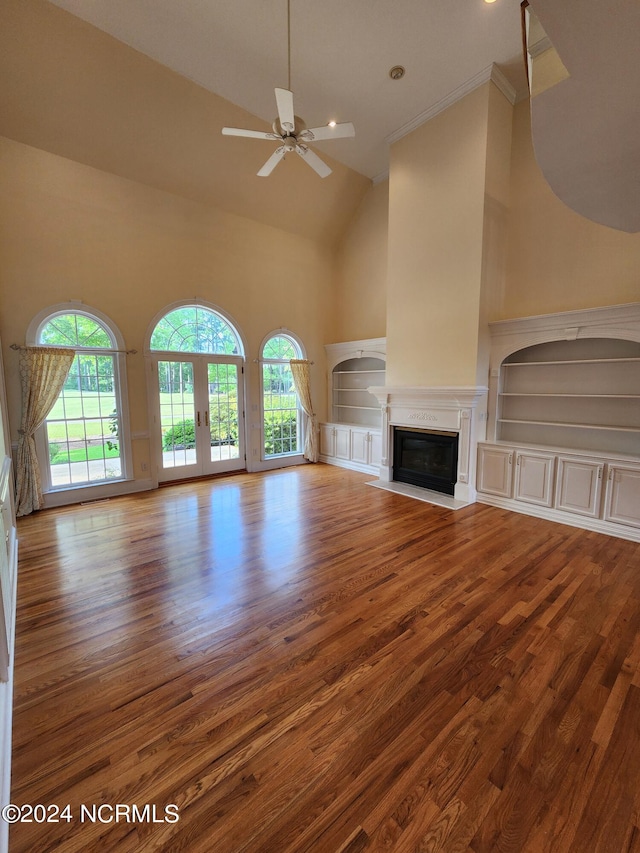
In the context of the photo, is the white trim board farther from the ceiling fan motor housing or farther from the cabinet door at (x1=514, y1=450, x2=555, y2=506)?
the ceiling fan motor housing

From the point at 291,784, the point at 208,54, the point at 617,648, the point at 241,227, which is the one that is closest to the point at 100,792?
the point at 291,784

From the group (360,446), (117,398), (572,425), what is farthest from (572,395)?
(117,398)

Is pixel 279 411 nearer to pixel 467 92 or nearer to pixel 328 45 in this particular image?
pixel 328 45

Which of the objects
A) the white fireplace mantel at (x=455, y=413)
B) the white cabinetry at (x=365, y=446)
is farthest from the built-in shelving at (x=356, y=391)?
the white fireplace mantel at (x=455, y=413)

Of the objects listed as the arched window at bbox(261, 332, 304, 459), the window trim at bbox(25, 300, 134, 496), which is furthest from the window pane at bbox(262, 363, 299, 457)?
the window trim at bbox(25, 300, 134, 496)

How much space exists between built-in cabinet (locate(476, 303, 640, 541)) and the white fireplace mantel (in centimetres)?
17

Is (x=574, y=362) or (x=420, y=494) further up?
(x=574, y=362)

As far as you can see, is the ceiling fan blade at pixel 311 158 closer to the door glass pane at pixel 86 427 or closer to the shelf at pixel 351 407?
the door glass pane at pixel 86 427

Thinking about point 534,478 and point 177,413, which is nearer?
point 534,478

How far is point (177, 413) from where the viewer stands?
5.77m

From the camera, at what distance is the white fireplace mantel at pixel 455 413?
15.4ft

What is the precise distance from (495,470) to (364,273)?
442 cm

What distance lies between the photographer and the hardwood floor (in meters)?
1.31

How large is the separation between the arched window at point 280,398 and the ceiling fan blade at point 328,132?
3.69 metres
